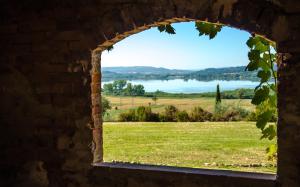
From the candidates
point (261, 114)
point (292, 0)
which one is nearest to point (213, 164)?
point (261, 114)

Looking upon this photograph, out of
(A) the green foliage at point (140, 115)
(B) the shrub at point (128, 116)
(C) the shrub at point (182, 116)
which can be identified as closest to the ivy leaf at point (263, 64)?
(C) the shrub at point (182, 116)

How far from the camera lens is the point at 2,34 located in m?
4.32

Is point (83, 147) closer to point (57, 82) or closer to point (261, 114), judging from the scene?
point (57, 82)

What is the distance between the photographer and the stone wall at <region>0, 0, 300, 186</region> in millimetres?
3795

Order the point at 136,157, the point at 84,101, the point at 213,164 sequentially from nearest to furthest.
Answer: the point at 84,101 < the point at 213,164 < the point at 136,157

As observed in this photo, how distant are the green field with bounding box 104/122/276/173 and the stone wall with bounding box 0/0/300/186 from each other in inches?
160

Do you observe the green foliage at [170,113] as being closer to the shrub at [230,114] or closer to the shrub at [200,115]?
the shrub at [200,115]

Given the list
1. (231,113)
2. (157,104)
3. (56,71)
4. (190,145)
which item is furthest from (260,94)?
(157,104)

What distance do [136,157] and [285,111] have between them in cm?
566

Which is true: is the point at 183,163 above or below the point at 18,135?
below

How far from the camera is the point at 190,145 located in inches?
398

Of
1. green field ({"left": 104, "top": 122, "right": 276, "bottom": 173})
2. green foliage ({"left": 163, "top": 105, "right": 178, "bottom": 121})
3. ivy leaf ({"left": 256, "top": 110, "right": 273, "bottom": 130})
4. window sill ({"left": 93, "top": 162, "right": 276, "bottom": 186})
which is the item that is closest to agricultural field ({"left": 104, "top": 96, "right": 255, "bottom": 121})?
green foliage ({"left": 163, "top": 105, "right": 178, "bottom": 121})

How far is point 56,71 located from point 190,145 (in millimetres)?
6401

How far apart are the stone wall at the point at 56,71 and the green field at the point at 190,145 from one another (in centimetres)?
405
